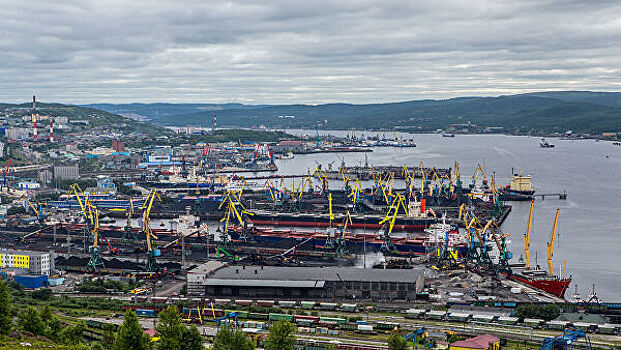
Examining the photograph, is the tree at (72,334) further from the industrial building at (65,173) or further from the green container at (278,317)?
the industrial building at (65,173)

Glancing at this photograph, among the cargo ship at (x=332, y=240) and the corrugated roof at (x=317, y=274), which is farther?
the cargo ship at (x=332, y=240)

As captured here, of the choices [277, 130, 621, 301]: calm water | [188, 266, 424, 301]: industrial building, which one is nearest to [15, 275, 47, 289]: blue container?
[188, 266, 424, 301]: industrial building

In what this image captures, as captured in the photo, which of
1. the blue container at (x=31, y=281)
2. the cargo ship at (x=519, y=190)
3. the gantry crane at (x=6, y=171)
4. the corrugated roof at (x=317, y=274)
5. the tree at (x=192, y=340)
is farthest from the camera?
the gantry crane at (x=6, y=171)

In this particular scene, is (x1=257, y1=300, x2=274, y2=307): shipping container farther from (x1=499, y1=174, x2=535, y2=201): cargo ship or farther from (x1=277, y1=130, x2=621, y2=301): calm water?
(x1=499, y1=174, x2=535, y2=201): cargo ship

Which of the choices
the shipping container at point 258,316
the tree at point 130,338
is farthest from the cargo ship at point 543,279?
the tree at point 130,338

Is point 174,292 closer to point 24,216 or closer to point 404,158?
point 24,216

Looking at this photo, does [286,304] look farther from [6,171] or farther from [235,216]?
[6,171]

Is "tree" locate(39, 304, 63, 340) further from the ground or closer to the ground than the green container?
further from the ground
